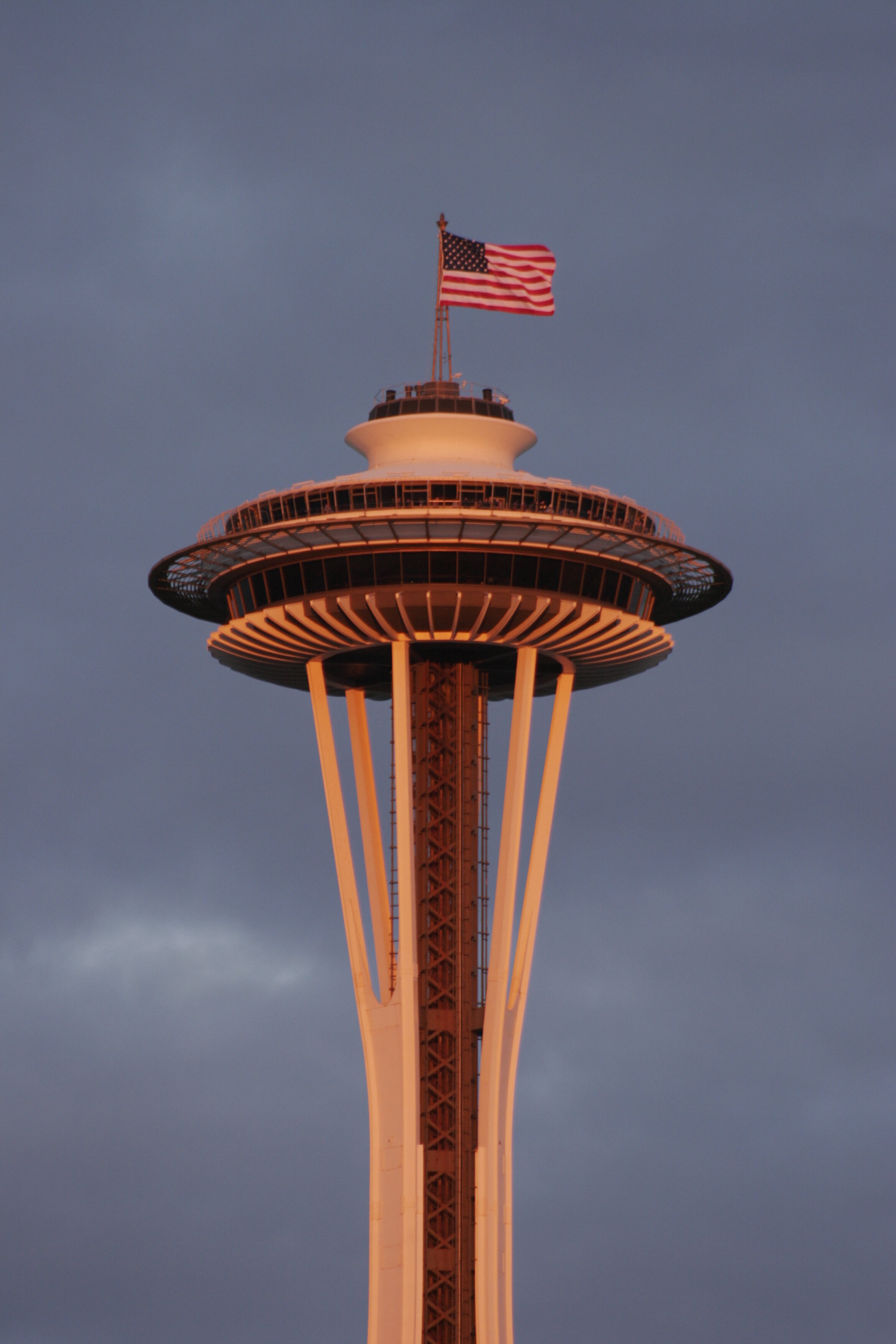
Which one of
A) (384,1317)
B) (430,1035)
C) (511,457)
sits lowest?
(384,1317)

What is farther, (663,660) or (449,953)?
(663,660)

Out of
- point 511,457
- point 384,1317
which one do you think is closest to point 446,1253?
point 384,1317

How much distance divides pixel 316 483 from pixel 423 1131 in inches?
1007

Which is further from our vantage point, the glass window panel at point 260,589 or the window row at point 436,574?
the glass window panel at point 260,589

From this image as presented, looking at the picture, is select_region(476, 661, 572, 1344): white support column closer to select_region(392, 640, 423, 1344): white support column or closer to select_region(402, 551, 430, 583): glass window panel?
select_region(392, 640, 423, 1344): white support column

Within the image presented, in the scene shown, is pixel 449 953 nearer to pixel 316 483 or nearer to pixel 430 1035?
pixel 430 1035

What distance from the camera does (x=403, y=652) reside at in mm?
140625

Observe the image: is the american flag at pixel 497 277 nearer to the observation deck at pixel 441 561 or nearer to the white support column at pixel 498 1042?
the observation deck at pixel 441 561

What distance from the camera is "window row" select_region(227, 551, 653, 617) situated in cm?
13812

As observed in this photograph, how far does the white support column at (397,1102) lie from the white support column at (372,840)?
42.5 inches

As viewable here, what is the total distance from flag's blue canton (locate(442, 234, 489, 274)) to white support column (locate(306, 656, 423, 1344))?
609 inches

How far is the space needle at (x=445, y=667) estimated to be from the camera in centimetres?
13738

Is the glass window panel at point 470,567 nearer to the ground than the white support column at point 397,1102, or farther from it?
farther from it

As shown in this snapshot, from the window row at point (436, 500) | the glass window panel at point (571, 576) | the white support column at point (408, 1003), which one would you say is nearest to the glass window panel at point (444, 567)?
the window row at point (436, 500)
